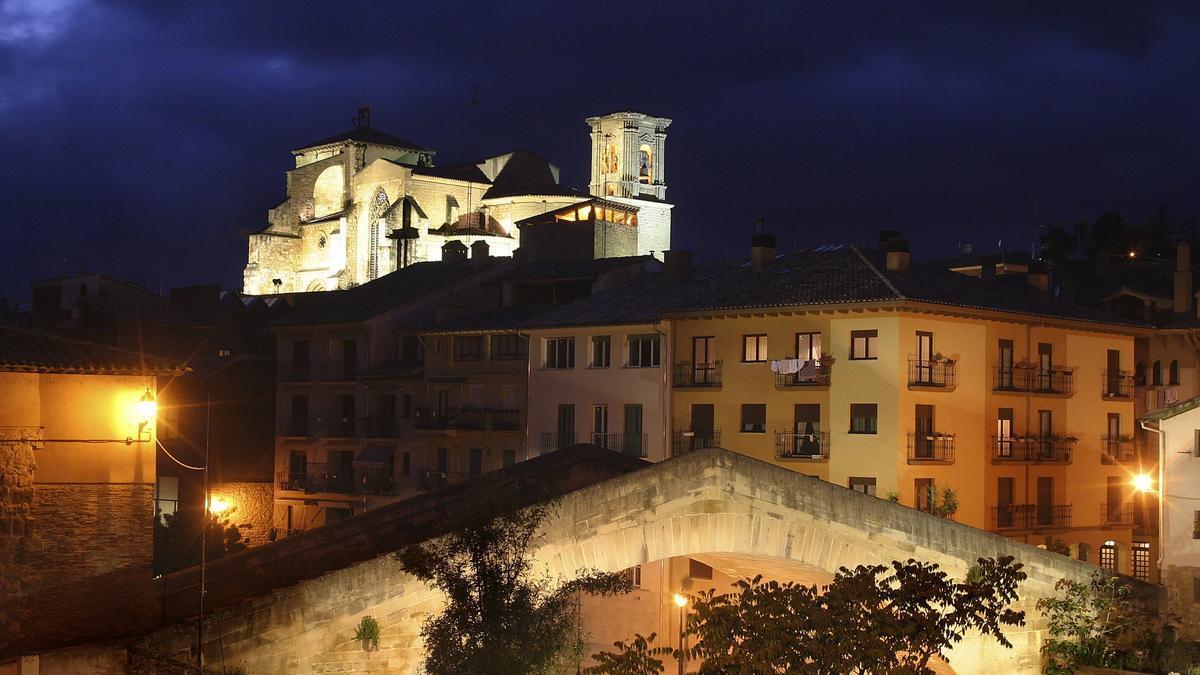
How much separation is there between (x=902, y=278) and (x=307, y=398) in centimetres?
2542

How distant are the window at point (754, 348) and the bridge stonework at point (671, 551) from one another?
49.4ft

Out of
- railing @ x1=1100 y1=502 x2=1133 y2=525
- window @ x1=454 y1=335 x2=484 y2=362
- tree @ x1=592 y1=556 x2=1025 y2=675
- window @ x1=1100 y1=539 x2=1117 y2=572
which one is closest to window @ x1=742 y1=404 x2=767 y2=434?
railing @ x1=1100 y1=502 x2=1133 y2=525

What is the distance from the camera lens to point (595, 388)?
166 ft

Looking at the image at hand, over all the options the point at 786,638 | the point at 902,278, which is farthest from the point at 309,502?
the point at 786,638

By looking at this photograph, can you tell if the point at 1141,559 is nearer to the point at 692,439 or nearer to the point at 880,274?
the point at 880,274

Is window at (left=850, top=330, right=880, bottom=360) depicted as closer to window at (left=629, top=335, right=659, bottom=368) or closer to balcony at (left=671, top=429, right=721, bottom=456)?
balcony at (left=671, top=429, right=721, bottom=456)

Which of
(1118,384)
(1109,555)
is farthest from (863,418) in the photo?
(1109,555)

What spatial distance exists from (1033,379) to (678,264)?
1119 cm

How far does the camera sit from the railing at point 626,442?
49.2 m

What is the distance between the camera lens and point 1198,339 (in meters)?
54.7

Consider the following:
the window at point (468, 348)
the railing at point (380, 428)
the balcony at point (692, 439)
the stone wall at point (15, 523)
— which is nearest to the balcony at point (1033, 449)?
the balcony at point (692, 439)

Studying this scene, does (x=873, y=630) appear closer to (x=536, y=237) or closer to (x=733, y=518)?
(x=733, y=518)

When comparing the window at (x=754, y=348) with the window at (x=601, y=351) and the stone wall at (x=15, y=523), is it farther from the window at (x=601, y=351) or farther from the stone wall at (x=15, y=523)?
the stone wall at (x=15, y=523)

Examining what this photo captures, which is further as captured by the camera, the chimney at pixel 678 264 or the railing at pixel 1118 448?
the chimney at pixel 678 264
